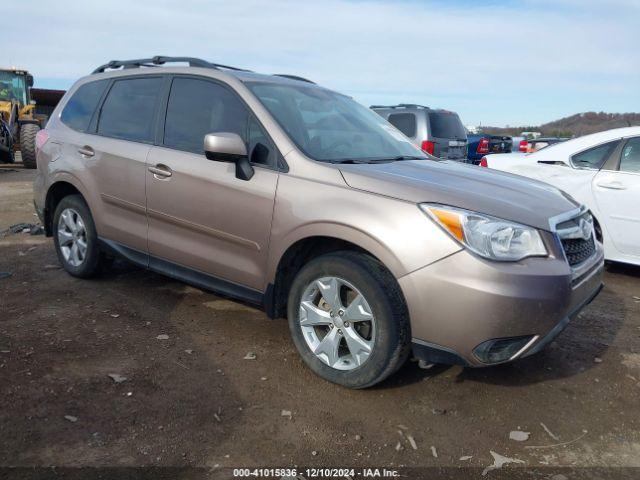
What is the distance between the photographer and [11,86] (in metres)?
17.0

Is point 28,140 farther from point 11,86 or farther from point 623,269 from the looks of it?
point 623,269

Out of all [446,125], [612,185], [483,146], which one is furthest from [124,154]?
[483,146]

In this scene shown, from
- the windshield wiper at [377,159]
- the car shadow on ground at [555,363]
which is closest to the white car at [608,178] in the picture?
the car shadow on ground at [555,363]

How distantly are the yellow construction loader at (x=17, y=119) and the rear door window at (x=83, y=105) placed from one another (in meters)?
11.7

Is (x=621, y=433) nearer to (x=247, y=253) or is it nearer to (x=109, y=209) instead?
(x=247, y=253)

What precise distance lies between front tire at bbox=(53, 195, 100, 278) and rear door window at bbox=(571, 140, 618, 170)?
500 cm

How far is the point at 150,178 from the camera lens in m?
4.08

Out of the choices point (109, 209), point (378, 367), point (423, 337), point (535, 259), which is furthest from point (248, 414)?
point (109, 209)

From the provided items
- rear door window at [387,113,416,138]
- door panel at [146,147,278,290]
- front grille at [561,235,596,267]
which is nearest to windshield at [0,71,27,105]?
rear door window at [387,113,416,138]

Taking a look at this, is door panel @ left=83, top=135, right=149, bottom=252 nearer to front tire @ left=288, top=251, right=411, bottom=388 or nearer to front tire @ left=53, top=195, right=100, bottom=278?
front tire @ left=53, top=195, right=100, bottom=278

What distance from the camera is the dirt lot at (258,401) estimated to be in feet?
8.58

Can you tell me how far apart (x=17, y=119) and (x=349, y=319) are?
1688 centimetres

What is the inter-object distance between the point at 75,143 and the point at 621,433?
453cm

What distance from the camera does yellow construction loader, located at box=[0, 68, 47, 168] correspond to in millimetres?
15422
